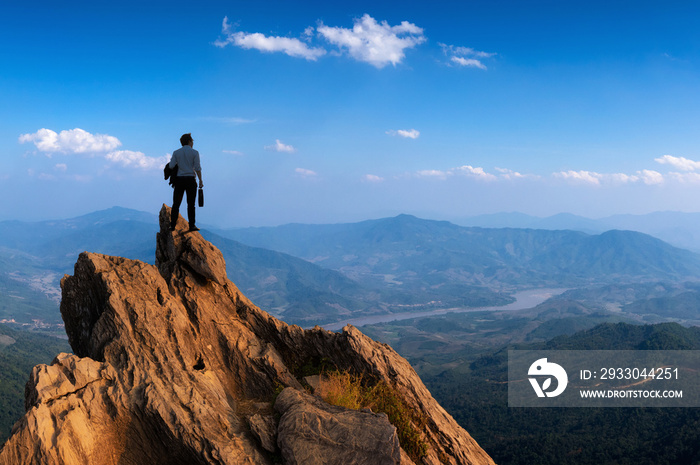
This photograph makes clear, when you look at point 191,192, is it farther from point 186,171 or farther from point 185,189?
point 186,171

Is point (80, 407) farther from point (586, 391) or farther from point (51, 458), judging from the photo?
point (586, 391)

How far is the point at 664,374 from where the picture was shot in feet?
484

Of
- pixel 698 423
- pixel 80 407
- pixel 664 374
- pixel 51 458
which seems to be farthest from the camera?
pixel 664 374

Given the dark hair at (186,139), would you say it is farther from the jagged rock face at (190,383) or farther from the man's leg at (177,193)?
the jagged rock face at (190,383)

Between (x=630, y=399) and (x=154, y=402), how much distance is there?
15548 centimetres

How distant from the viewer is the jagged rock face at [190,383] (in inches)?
398

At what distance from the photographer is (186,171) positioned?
16.1 meters

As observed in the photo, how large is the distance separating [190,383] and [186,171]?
7.87m

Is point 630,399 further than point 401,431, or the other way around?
point 630,399

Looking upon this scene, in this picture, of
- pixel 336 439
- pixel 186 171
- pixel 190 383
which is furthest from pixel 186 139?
pixel 336 439

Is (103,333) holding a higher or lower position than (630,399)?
higher

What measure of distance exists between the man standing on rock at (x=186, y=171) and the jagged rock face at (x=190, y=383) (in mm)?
1690

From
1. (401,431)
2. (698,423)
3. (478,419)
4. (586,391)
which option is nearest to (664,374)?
(586,391)

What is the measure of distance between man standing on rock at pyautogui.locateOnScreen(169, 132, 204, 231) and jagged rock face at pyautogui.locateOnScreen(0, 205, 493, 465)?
1690 mm
